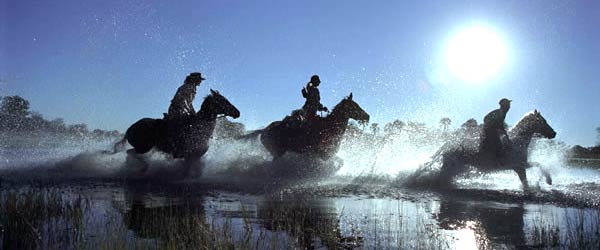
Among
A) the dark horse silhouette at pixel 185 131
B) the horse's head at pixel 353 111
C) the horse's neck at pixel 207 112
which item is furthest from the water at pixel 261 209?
the horse's head at pixel 353 111

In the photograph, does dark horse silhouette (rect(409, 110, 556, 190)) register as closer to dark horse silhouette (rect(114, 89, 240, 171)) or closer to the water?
the water

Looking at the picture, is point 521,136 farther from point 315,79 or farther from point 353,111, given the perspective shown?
point 315,79

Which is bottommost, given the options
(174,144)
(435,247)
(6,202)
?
(435,247)

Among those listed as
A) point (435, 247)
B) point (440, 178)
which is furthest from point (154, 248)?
point (440, 178)

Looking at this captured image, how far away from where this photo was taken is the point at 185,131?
14273 millimetres

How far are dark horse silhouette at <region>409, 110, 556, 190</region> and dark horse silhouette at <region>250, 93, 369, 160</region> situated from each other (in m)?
2.66

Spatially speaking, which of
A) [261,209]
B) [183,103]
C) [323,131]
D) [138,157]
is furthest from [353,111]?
[261,209]

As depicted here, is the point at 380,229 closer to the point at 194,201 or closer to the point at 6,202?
the point at 194,201

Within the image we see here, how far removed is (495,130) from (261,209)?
8501 mm

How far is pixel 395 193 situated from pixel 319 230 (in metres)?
6.00

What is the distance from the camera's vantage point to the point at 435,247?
598cm

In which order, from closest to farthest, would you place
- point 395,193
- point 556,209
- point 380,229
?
point 380,229 → point 556,209 → point 395,193

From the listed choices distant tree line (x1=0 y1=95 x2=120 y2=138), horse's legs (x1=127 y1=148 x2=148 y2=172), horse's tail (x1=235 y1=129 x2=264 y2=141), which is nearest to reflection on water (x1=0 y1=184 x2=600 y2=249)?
horse's legs (x1=127 y1=148 x2=148 y2=172)

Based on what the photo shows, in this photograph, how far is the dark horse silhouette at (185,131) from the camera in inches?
563
